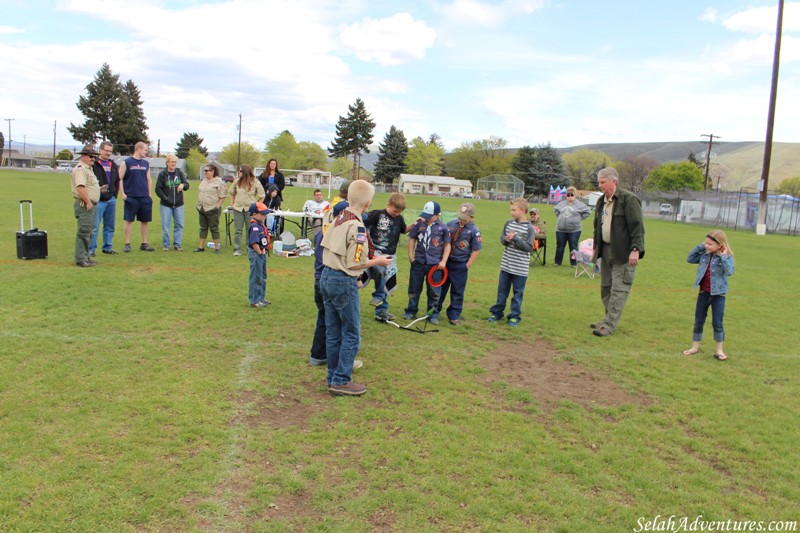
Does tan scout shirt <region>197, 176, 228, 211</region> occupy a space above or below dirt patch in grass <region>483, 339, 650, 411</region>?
above

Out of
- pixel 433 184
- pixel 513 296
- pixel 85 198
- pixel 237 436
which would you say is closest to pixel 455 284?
pixel 513 296

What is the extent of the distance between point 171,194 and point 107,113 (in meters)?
75.5

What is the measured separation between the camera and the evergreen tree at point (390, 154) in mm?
95062

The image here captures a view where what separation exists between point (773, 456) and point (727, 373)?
2.06 meters

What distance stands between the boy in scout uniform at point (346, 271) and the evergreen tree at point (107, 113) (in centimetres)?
8043

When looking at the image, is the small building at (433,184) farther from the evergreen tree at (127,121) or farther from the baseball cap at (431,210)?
the baseball cap at (431,210)

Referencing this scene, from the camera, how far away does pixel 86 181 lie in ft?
30.6

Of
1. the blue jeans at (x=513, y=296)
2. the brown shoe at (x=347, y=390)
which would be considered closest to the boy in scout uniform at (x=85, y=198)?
the brown shoe at (x=347, y=390)

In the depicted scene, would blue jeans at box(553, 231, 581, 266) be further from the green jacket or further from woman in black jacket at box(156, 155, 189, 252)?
woman in black jacket at box(156, 155, 189, 252)

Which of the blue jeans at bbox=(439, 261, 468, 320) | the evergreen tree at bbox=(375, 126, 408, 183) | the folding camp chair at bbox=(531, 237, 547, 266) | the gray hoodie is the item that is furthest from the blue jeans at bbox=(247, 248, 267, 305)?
the evergreen tree at bbox=(375, 126, 408, 183)

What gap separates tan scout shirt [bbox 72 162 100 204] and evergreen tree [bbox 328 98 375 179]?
85577mm

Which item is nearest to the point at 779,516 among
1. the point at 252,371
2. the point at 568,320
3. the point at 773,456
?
the point at 773,456

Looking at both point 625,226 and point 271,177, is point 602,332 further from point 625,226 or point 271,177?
point 271,177

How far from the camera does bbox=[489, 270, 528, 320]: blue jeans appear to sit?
780 cm
